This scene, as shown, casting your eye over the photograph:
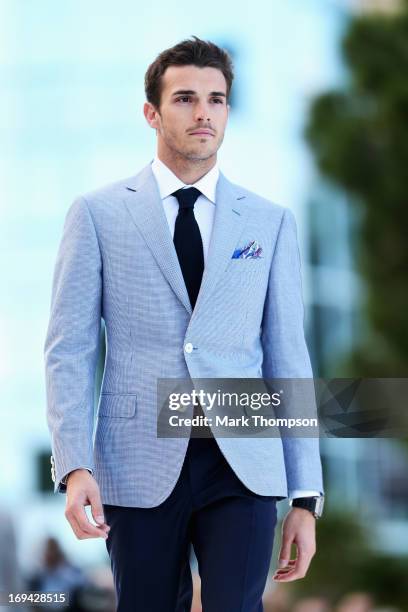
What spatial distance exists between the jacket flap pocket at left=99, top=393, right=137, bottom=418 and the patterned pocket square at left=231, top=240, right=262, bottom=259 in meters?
0.43

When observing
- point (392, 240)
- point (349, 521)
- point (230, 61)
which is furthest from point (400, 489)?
point (230, 61)

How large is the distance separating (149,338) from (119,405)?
0.57ft

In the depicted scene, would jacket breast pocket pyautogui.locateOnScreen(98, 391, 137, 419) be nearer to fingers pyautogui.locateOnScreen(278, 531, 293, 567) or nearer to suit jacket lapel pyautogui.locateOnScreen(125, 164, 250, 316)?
suit jacket lapel pyautogui.locateOnScreen(125, 164, 250, 316)

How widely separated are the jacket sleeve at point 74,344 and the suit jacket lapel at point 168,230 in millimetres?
132

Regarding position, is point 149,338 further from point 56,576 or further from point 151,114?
point 56,576

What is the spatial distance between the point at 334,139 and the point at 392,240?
3.24 feet

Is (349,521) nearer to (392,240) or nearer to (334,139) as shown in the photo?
(392,240)

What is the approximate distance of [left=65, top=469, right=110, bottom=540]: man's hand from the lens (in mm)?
3109

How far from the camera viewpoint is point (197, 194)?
349 centimetres

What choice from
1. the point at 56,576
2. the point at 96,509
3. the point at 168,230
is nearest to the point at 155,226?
the point at 168,230

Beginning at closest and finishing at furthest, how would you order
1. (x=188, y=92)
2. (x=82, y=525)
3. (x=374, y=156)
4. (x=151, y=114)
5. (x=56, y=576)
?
(x=82, y=525) → (x=188, y=92) → (x=151, y=114) → (x=56, y=576) → (x=374, y=156)

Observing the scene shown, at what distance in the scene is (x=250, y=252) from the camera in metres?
3.47

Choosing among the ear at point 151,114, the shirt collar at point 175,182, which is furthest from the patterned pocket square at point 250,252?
the ear at point 151,114

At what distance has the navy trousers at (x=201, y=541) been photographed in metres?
→ 3.21
